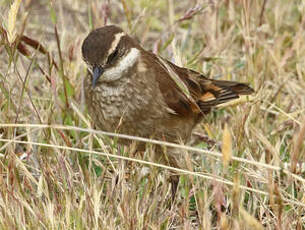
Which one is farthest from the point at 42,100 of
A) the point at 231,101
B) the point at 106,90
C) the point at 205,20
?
the point at 205,20

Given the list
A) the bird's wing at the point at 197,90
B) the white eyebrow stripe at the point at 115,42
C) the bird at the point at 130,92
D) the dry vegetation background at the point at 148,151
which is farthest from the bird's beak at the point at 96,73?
the bird's wing at the point at 197,90

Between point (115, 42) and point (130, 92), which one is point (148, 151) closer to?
point (130, 92)

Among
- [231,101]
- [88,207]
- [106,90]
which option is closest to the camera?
[88,207]

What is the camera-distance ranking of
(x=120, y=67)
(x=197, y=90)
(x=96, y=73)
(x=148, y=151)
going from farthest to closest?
(x=197, y=90), (x=120, y=67), (x=96, y=73), (x=148, y=151)

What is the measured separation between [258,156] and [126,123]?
839mm

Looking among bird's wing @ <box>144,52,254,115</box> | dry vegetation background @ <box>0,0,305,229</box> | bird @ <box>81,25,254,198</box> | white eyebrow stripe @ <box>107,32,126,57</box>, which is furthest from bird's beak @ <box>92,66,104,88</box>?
bird's wing @ <box>144,52,254,115</box>

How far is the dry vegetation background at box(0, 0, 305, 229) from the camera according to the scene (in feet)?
9.66

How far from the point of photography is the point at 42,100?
4.62 m

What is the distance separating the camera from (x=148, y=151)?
11.9 feet

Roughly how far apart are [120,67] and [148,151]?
57cm

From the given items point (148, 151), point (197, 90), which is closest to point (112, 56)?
point (148, 151)

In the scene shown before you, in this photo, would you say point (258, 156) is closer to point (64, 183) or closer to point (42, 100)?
point (64, 183)

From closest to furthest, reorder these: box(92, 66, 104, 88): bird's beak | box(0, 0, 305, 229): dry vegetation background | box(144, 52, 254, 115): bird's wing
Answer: box(0, 0, 305, 229): dry vegetation background < box(92, 66, 104, 88): bird's beak < box(144, 52, 254, 115): bird's wing

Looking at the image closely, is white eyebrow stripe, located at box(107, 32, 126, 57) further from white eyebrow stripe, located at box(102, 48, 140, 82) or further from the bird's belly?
the bird's belly
